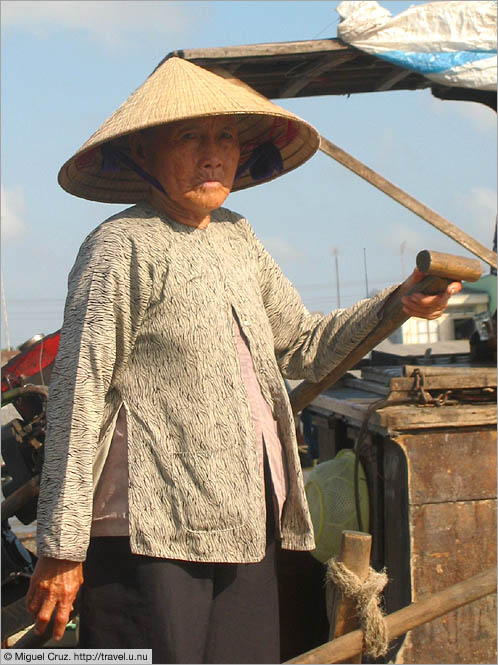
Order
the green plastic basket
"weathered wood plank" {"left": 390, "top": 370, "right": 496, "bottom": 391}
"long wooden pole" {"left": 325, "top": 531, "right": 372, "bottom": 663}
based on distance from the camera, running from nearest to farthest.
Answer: "long wooden pole" {"left": 325, "top": 531, "right": 372, "bottom": 663}
"weathered wood plank" {"left": 390, "top": 370, "right": 496, "bottom": 391}
the green plastic basket

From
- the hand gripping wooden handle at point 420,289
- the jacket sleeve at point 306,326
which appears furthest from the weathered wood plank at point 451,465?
the jacket sleeve at point 306,326

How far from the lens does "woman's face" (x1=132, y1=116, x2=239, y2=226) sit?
1.88 metres

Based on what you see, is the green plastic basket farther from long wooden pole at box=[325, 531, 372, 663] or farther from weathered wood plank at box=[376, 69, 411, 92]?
weathered wood plank at box=[376, 69, 411, 92]

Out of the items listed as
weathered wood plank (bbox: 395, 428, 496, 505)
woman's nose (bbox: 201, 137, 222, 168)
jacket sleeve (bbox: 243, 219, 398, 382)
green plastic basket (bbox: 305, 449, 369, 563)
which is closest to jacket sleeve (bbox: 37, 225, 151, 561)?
woman's nose (bbox: 201, 137, 222, 168)

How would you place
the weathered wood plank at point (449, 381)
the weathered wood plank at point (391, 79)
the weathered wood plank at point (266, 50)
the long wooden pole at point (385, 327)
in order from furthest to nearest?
1. the weathered wood plank at point (391, 79)
2. the weathered wood plank at point (266, 50)
3. the weathered wood plank at point (449, 381)
4. the long wooden pole at point (385, 327)

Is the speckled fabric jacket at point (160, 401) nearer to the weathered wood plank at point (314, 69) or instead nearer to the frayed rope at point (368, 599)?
the frayed rope at point (368, 599)

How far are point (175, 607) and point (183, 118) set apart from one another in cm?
108

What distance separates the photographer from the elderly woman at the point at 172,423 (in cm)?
174

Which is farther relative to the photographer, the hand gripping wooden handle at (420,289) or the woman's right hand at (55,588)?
the hand gripping wooden handle at (420,289)

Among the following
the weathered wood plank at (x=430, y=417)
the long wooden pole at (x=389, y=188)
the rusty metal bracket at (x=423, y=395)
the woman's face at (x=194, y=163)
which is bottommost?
the weathered wood plank at (x=430, y=417)

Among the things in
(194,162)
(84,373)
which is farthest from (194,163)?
(84,373)

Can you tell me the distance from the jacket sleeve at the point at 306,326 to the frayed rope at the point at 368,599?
0.54m

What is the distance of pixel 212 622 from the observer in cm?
186

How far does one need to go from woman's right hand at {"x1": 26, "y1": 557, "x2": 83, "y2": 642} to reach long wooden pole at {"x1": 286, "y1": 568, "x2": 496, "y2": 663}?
2.00ft
